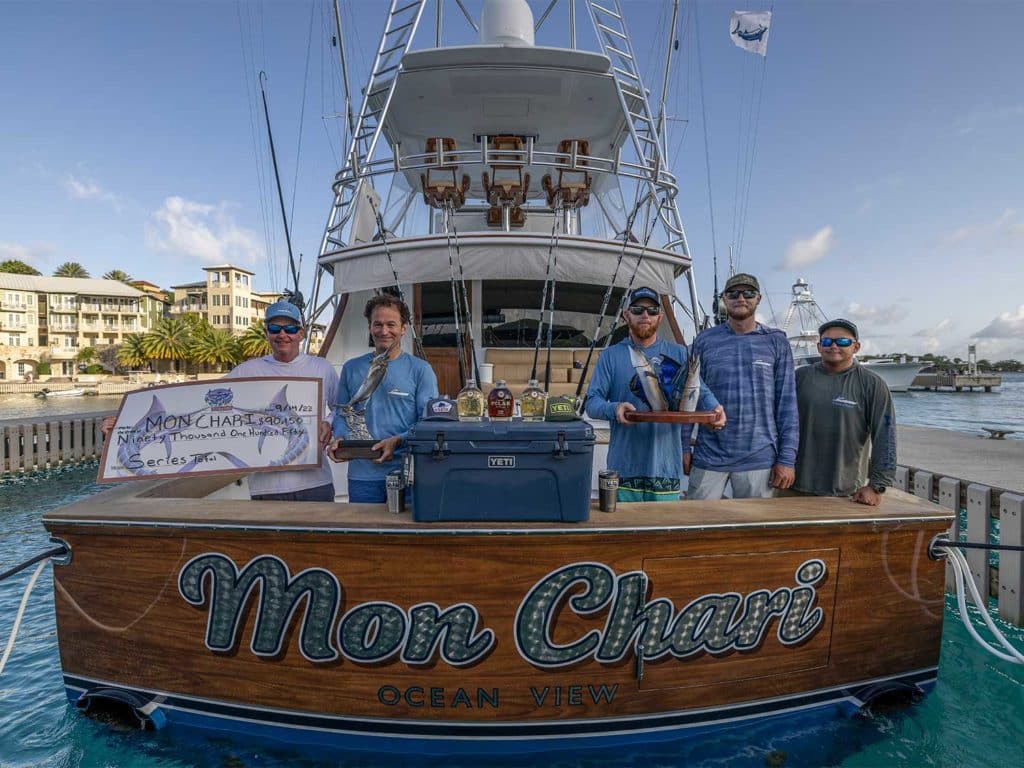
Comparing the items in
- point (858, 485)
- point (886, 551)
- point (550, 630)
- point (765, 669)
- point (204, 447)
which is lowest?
point (765, 669)

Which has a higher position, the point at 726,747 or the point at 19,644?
the point at 726,747

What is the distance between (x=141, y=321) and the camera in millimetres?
63125

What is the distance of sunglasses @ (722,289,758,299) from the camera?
282 cm

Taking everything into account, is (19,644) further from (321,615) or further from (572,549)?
(572,549)

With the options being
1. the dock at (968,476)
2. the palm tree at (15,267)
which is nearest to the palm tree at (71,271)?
the palm tree at (15,267)

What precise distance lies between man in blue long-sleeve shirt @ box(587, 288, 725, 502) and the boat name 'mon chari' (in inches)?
23.4

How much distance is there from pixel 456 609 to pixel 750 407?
185 centimetres

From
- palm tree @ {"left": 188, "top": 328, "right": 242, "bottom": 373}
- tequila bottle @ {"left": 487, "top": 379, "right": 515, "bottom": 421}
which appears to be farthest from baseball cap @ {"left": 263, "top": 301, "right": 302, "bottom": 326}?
palm tree @ {"left": 188, "top": 328, "right": 242, "bottom": 373}

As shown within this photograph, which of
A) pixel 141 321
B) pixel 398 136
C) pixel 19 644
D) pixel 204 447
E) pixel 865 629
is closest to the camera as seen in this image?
pixel 865 629

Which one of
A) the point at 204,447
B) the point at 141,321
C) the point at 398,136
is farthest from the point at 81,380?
the point at 204,447

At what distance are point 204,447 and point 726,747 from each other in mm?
2967

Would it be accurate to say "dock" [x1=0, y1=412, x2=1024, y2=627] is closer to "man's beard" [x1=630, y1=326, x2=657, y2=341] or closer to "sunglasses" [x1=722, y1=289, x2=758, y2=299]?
"man's beard" [x1=630, y1=326, x2=657, y2=341]

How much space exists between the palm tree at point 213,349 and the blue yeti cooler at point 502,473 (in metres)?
54.7

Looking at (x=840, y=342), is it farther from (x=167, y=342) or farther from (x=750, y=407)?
(x=167, y=342)
